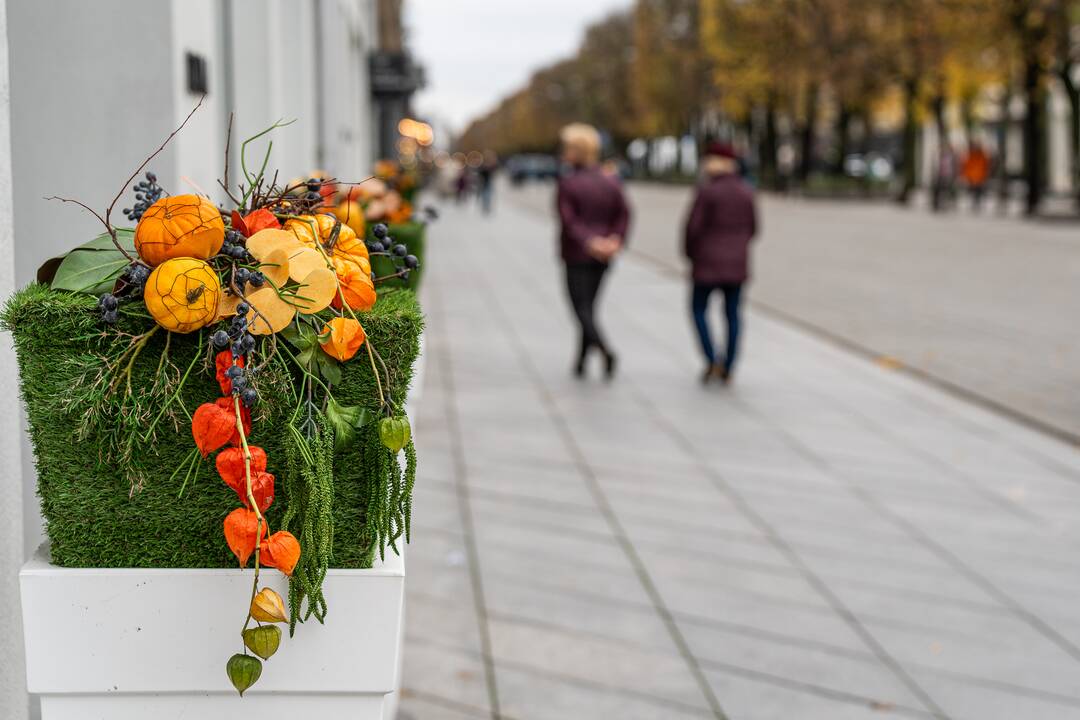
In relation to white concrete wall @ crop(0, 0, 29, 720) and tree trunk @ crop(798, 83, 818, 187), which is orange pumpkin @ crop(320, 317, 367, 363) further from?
tree trunk @ crop(798, 83, 818, 187)

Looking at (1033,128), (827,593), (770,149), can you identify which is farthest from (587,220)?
(770,149)

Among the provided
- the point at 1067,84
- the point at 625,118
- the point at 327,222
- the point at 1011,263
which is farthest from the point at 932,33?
the point at 625,118

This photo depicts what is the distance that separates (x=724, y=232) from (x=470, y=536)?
4638 millimetres

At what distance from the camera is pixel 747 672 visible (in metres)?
4.55

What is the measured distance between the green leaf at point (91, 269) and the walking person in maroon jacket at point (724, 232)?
26.6 feet

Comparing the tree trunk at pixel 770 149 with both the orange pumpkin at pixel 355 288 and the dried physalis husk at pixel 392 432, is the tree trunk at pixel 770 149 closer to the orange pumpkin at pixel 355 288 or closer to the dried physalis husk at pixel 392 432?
the orange pumpkin at pixel 355 288

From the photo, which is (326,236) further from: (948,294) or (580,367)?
(948,294)

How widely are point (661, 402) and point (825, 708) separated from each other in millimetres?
5302

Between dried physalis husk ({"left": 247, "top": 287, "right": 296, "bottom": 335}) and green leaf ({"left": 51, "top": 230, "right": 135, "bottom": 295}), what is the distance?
0.75 ft

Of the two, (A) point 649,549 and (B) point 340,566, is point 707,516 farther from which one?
(B) point 340,566

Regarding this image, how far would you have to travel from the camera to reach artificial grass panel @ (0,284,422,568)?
80.5 inches

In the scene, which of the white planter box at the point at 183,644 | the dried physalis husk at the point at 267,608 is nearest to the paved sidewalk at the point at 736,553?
the white planter box at the point at 183,644

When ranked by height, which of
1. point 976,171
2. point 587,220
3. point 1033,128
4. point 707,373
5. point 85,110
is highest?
point 1033,128

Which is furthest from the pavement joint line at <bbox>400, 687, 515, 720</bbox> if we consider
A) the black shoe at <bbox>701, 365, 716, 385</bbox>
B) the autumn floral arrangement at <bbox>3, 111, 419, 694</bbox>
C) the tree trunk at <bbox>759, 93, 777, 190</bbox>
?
the tree trunk at <bbox>759, 93, 777, 190</bbox>
